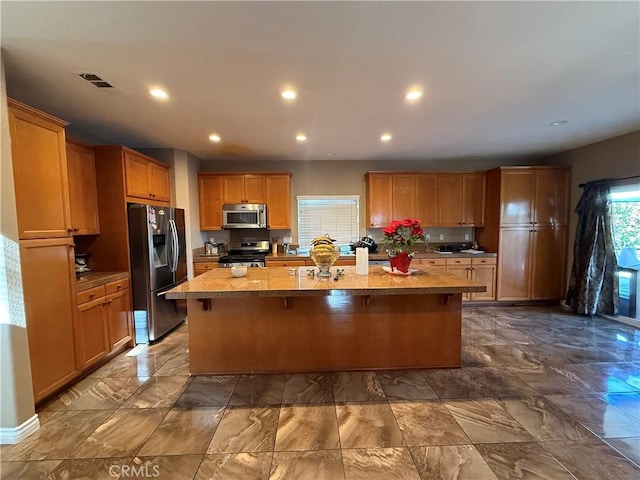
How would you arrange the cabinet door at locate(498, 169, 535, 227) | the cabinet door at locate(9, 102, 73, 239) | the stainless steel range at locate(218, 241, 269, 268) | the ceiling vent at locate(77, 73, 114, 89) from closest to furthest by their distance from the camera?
the cabinet door at locate(9, 102, 73, 239) < the ceiling vent at locate(77, 73, 114, 89) < the stainless steel range at locate(218, 241, 269, 268) < the cabinet door at locate(498, 169, 535, 227)

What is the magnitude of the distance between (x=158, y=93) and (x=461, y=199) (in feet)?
15.9

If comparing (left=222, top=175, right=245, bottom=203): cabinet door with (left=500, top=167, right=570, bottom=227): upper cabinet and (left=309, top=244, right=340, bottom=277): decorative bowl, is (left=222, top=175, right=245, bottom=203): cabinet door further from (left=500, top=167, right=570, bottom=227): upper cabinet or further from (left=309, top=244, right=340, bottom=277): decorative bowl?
(left=500, top=167, right=570, bottom=227): upper cabinet

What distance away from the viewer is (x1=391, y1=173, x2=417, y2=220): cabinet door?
5.10m

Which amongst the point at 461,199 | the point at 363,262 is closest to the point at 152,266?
the point at 363,262

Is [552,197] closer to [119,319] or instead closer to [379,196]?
[379,196]

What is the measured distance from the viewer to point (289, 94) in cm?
255

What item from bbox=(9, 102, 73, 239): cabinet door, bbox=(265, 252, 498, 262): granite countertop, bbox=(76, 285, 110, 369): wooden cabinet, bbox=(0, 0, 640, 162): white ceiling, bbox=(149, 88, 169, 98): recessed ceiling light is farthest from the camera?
bbox=(265, 252, 498, 262): granite countertop

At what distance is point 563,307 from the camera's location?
4.70 meters

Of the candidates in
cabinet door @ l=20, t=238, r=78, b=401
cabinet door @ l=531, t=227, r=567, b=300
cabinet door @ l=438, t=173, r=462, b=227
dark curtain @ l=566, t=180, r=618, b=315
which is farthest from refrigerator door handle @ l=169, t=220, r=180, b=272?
dark curtain @ l=566, t=180, r=618, b=315

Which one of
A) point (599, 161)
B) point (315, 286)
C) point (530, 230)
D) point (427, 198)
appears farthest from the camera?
point (427, 198)

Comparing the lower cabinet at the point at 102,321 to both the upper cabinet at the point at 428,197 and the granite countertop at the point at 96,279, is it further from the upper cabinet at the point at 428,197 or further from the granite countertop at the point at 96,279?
the upper cabinet at the point at 428,197

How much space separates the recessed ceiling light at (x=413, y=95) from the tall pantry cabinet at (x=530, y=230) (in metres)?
2.94

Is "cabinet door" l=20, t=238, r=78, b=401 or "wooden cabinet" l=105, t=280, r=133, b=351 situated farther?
"wooden cabinet" l=105, t=280, r=133, b=351

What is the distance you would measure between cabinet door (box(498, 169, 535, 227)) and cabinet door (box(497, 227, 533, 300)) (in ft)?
0.55
